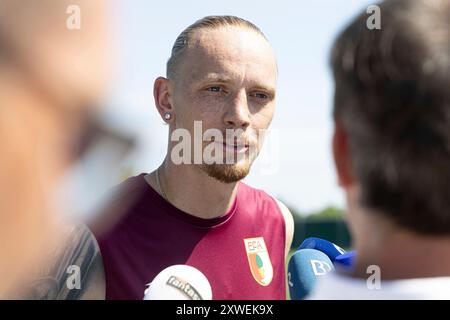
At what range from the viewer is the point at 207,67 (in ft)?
10.9

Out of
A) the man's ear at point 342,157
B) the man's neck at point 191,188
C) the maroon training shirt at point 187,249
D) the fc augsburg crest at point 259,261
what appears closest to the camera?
the man's ear at point 342,157

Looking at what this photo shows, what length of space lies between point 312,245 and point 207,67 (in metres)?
1.13

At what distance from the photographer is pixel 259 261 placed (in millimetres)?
3551

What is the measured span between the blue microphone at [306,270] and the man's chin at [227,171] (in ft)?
1.81

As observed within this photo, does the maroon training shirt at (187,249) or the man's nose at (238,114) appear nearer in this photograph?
the maroon training shirt at (187,249)

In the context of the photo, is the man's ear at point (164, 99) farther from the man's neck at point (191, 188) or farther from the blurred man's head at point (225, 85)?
the man's neck at point (191, 188)

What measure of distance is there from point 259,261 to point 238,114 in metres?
0.92

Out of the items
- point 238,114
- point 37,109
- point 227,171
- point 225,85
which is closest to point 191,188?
point 227,171

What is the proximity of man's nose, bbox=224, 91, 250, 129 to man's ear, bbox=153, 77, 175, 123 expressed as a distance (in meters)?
0.45

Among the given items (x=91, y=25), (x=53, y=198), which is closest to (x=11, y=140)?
(x=53, y=198)

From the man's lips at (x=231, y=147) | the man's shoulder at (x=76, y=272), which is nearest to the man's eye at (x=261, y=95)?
the man's lips at (x=231, y=147)

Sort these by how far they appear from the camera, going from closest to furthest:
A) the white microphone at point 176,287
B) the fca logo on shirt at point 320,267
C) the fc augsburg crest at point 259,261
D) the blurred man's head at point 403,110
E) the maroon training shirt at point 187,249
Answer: the blurred man's head at point 403,110 → the white microphone at point 176,287 → the fca logo on shirt at point 320,267 → the maroon training shirt at point 187,249 → the fc augsburg crest at point 259,261

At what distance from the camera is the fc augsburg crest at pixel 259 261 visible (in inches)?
138

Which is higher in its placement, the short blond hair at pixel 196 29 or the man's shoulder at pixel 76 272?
the short blond hair at pixel 196 29
